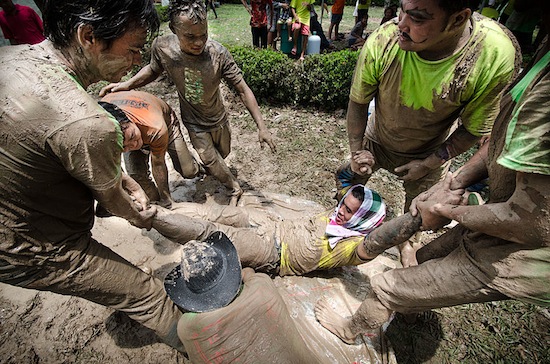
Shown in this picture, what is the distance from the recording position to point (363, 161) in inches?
110

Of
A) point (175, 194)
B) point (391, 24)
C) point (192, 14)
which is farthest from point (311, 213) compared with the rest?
point (192, 14)

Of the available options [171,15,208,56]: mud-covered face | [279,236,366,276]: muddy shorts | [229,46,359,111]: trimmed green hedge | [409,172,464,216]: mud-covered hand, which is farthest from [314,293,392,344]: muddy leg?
[229,46,359,111]: trimmed green hedge

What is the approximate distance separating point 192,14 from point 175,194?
2.33 m

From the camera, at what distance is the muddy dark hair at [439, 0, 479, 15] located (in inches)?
67.1

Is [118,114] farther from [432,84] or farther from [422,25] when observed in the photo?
[432,84]

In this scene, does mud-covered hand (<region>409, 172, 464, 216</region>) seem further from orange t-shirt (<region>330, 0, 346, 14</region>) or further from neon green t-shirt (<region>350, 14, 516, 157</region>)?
orange t-shirt (<region>330, 0, 346, 14</region>)

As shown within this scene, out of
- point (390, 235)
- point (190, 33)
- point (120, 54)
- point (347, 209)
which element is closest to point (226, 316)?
point (390, 235)

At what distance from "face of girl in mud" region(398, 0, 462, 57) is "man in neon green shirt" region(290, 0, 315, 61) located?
637 centimetres

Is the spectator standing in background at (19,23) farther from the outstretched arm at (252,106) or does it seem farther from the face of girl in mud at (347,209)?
the face of girl in mud at (347,209)

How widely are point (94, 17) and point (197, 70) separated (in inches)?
71.4

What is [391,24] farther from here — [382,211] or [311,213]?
[311,213]

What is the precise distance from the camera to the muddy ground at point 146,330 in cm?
248

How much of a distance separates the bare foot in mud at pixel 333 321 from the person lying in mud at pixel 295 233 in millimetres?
356

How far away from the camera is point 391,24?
2252 mm
